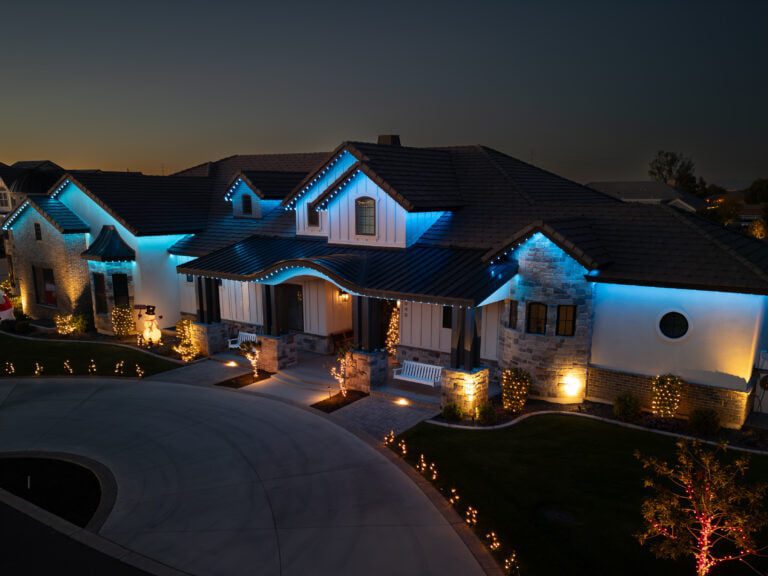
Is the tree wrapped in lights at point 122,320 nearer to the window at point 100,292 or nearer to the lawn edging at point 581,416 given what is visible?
the window at point 100,292

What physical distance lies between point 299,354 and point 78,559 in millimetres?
13407

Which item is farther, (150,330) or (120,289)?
(120,289)

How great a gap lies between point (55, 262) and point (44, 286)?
2.58 m

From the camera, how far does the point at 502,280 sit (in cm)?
1602

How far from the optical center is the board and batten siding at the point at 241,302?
24.0 meters

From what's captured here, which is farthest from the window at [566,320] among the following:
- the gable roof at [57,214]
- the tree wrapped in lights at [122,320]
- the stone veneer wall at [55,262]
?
the stone veneer wall at [55,262]

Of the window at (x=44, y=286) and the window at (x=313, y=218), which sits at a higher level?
the window at (x=313, y=218)

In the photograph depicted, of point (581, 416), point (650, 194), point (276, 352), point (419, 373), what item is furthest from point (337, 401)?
point (650, 194)

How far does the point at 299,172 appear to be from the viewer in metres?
26.1

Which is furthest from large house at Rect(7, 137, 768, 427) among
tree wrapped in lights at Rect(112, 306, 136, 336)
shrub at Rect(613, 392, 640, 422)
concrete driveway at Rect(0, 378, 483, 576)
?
concrete driveway at Rect(0, 378, 483, 576)

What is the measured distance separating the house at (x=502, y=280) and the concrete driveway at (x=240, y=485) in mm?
4206

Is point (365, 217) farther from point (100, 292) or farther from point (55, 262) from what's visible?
point (55, 262)

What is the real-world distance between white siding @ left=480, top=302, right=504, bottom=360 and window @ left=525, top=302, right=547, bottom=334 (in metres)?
1.44

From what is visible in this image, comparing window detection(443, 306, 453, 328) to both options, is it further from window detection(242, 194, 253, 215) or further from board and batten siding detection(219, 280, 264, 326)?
window detection(242, 194, 253, 215)
